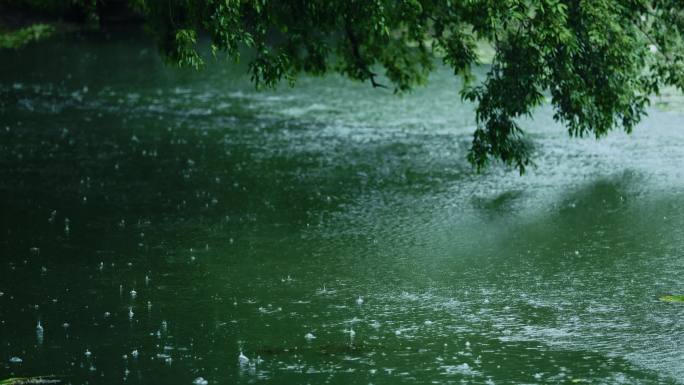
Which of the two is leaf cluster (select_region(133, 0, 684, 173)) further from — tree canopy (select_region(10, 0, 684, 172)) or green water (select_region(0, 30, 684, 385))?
green water (select_region(0, 30, 684, 385))

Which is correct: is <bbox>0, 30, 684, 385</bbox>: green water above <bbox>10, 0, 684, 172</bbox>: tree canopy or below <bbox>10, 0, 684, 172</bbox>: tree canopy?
below

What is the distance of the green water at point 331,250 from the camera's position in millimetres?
8750

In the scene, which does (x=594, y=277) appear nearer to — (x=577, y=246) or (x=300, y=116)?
(x=577, y=246)

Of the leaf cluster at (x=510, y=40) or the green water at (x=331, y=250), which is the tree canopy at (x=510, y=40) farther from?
the green water at (x=331, y=250)

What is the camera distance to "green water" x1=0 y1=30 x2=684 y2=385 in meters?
8.75

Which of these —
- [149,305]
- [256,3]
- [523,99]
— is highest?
[256,3]

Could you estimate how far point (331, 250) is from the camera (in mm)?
12039

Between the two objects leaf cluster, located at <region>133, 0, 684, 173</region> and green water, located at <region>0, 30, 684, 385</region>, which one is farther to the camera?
leaf cluster, located at <region>133, 0, 684, 173</region>

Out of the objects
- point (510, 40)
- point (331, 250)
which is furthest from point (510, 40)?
point (331, 250)

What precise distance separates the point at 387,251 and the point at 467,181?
3689 mm

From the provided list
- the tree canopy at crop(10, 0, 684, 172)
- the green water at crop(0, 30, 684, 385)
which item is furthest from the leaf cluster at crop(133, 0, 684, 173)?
the green water at crop(0, 30, 684, 385)

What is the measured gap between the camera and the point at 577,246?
12.1 meters

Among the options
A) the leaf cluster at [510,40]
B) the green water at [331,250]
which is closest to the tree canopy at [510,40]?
the leaf cluster at [510,40]

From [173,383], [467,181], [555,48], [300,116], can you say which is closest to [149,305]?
[173,383]
